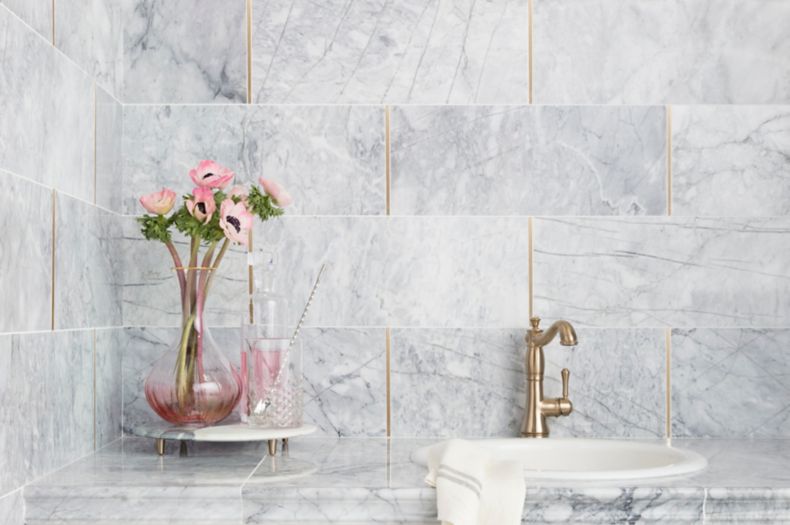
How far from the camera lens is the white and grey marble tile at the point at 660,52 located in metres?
2.05

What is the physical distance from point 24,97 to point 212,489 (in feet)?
2.19

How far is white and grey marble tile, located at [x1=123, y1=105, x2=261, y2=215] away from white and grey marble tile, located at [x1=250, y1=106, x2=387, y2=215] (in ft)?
0.10

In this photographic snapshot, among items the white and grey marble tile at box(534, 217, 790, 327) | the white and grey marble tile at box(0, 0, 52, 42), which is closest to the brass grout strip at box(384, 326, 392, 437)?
the white and grey marble tile at box(534, 217, 790, 327)

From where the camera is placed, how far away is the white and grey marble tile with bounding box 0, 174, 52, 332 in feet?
4.67

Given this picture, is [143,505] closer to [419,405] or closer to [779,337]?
[419,405]

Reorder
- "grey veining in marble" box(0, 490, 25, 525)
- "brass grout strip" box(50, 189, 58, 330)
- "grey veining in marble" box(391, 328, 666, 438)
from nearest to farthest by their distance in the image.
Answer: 1. "grey veining in marble" box(0, 490, 25, 525)
2. "brass grout strip" box(50, 189, 58, 330)
3. "grey veining in marble" box(391, 328, 666, 438)

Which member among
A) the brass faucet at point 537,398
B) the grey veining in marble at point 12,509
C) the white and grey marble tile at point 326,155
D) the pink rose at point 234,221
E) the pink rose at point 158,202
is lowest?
the grey veining in marble at point 12,509

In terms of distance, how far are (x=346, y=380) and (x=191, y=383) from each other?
1.27ft

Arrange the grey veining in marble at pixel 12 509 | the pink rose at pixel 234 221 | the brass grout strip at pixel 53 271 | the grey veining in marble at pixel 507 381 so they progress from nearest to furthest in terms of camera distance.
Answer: the grey veining in marble at pixel 12 509 → the brass grout strip at pixel 53 271 → the pink rose at pixel 234 221 → the grey veining in marble at pixel 507 381

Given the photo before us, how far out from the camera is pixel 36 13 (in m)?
1.55

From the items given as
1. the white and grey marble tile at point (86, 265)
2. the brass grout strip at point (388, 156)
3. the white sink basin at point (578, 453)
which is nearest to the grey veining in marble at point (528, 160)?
the brass grout strip at point (388, 156)

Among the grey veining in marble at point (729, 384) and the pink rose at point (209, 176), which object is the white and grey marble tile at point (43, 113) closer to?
the pink rose at point (209, 176)

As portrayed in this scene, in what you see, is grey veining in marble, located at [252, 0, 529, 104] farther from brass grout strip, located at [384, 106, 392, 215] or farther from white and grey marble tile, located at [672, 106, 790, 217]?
white and grey marble tile, located at [672, 106, 790, 217]

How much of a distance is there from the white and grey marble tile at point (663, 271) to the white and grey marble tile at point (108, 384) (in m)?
0.87
